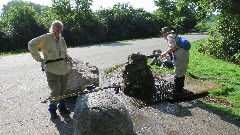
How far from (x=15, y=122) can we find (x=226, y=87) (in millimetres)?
5921

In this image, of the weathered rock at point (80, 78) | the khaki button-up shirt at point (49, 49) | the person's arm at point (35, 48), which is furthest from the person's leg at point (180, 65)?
the person's arm at point (35, 48)

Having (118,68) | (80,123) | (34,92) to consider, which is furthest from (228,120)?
(118,68)

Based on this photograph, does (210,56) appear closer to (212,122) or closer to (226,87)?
(226,87)

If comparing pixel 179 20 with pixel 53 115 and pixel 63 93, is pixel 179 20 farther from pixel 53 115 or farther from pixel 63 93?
pixel 53 115

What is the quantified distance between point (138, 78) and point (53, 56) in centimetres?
265

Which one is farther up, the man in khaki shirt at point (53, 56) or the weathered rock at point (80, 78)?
the man in khaki shirt at point (53, 56)

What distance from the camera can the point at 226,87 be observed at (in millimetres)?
9156

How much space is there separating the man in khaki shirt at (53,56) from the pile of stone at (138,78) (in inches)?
83.1

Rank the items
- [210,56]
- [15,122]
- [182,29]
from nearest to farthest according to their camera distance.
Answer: [15,122] → [210,56] → [182,29]

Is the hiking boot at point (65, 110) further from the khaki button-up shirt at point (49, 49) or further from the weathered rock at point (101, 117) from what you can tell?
the weathered rock at point (101, 117)

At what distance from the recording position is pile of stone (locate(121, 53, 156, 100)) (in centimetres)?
848

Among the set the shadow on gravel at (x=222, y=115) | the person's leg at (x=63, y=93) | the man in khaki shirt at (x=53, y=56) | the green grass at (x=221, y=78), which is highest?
the man in khaki shirt at (x=53, y=56)

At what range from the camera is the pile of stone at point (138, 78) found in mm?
8484

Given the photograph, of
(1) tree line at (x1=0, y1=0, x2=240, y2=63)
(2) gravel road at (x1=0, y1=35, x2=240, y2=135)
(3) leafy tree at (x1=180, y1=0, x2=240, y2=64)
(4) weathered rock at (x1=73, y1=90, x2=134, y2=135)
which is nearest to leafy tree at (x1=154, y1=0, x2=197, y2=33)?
(1) tree line at (x1=0, y1=0, x2=240, y2=63)
